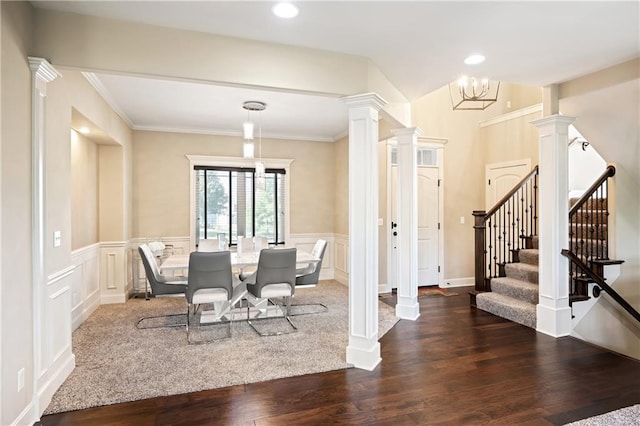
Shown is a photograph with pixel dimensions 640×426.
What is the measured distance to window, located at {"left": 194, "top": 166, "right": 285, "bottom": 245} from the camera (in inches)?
242

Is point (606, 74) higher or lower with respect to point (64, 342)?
higher

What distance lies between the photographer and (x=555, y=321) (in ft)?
12.4

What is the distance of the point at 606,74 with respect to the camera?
3463 millimetres

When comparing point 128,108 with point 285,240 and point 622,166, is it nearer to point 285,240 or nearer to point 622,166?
point 285,240

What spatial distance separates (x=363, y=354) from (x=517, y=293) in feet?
8.76

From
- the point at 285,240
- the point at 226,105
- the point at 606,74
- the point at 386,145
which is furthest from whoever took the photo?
the point at 285,240

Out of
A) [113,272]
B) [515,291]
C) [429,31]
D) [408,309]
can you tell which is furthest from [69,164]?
[515,291]

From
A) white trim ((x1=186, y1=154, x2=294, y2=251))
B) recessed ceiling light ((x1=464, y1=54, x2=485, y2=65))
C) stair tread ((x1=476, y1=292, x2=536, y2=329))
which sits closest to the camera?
recessed ceiling light ((x1=464, y1=54, x2=485, y2=65))

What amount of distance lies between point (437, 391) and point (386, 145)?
13.0 feet

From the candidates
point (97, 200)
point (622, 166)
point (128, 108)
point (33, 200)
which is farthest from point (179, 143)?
point (622, 166)

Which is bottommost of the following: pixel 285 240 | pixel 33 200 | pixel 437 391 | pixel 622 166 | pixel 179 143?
pixel 437 391

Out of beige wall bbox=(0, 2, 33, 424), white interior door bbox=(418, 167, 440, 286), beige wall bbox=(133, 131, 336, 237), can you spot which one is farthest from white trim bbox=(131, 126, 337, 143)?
beige wall bbox=(0, 2, 33, 424)

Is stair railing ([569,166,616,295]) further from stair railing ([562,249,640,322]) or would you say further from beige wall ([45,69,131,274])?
beige wall ([45,69,131,274])

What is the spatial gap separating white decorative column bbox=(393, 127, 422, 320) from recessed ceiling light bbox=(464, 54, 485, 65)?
1.20 metres
